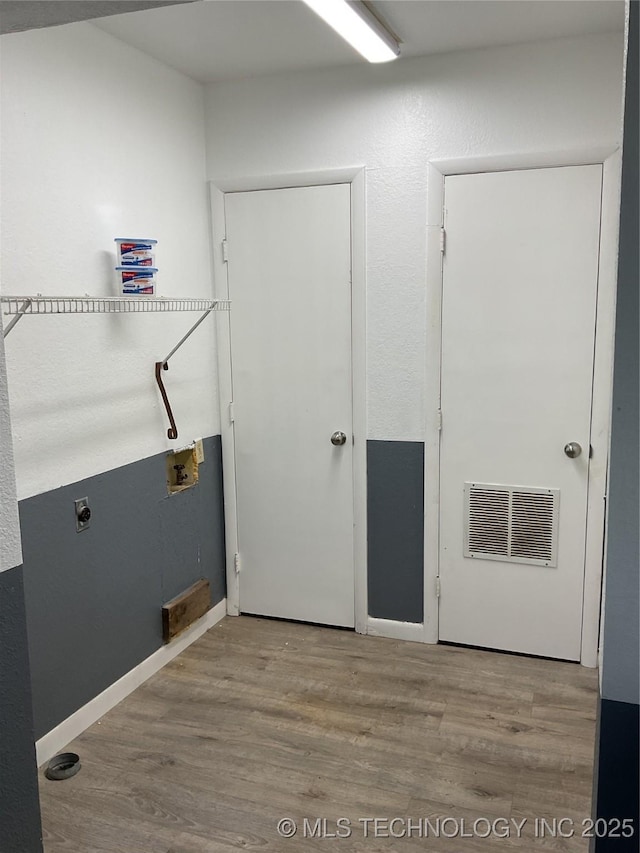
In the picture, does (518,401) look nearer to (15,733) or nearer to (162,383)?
(162,383)

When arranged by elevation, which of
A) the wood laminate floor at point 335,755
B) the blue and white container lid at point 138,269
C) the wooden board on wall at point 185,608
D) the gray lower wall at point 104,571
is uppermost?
the blue and white container lid at point 138,269

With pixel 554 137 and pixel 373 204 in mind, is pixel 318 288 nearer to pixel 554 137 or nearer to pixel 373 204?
pixel 373 204

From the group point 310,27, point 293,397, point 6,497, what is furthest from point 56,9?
point 293,397

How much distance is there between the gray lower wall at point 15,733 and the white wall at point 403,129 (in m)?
2.15

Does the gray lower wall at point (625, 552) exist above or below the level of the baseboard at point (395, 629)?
above

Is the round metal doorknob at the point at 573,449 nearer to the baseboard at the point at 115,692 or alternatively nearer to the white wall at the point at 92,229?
the white wall at the point at 92,229

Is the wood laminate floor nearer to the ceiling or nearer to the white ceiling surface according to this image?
the ceiling

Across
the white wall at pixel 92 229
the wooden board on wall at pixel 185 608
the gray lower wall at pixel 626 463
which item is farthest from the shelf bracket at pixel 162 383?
the gray lower wall at pixel 626 463

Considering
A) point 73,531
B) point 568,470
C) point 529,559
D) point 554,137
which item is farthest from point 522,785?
point 554,137

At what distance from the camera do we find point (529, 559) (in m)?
3.20

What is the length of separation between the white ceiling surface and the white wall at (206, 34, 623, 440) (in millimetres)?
90

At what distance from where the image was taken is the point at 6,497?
1404 millimetres

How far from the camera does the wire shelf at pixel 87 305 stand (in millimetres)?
2043

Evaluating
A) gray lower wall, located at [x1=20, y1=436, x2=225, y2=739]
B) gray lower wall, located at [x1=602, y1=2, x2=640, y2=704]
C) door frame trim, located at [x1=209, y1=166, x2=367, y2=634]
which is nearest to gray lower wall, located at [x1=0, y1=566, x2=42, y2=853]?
gray lower wall, located at [x1=20, y1=436, x2=225, y2=739]
